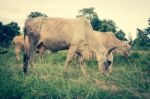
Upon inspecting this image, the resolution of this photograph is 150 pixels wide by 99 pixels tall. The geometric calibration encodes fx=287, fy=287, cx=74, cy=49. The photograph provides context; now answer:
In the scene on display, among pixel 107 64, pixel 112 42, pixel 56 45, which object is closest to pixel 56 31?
pixel 56 45

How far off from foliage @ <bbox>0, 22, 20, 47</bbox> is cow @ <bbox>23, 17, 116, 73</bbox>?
14.9 meters

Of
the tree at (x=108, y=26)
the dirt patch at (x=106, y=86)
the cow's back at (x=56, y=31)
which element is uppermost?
the tree at (x=108, y=26)

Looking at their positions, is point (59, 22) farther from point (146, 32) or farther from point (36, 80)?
point (146, 32)

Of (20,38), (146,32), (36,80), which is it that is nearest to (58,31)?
(36,80)

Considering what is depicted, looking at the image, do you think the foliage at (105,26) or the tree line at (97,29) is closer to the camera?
the tree line at (97,29)

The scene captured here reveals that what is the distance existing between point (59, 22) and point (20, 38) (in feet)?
22.6

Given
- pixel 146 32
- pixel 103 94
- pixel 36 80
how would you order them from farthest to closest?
pixel 146 32
pixel 36 80
pixel 103 94

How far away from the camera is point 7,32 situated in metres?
27.1

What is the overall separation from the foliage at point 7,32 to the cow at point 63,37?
49.0ft

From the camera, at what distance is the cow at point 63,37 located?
9.48 metres

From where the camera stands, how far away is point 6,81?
A: 19.3 feet

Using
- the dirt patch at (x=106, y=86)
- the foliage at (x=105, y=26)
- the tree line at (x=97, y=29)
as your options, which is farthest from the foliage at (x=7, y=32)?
the dirt patch at (x=106, y=86)

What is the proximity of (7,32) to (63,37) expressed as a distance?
18628 millimetres

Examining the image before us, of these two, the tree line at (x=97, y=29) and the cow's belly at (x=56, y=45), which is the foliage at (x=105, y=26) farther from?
the cow's belly at (x=56, y=45)
